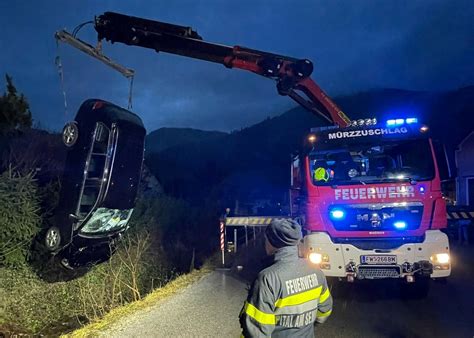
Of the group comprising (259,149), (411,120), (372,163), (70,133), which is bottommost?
(372,163)

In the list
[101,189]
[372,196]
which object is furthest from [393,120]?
[101,189]

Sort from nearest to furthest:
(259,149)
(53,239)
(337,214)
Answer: (53,239) → (337,214) → (259,149)

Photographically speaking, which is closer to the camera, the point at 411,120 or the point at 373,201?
the point at 373,201

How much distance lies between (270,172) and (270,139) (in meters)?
27.7

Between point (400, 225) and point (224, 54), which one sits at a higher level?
point (224, 54)

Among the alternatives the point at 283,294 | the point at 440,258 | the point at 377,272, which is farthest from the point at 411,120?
the point at 283,294

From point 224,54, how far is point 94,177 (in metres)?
4.66

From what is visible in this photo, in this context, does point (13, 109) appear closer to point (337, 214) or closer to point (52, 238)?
point (52, 238)

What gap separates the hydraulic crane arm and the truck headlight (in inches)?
160

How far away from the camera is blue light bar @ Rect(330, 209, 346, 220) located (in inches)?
261

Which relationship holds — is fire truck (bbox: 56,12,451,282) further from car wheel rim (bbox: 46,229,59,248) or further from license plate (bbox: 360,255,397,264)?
car wheel rim (bbox: 46,229,59,248)

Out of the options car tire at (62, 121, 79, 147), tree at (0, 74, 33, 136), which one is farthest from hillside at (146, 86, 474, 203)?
car tire at (62, 121, 79, 147)

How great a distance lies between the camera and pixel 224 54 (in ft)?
30.2

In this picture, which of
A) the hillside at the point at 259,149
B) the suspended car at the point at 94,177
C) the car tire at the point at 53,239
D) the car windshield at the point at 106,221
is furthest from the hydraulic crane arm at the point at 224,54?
the hillside at the point at 259,149
